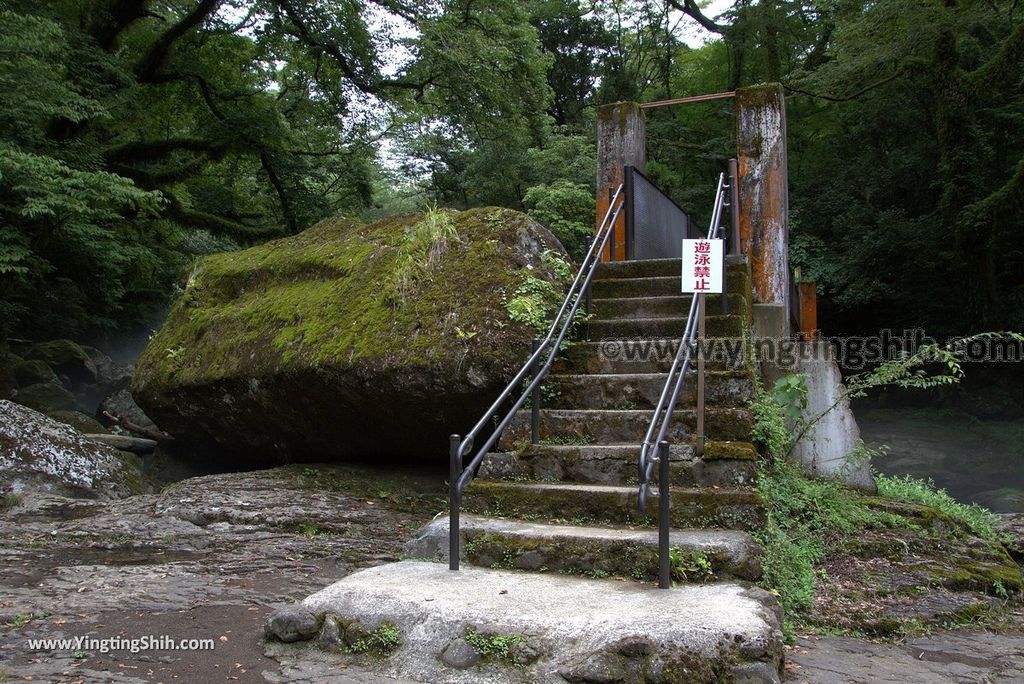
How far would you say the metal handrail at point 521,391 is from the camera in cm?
434

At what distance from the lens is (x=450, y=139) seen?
21.1m

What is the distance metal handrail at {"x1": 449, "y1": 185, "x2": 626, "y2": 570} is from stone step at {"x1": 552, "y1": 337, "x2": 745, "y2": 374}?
222 mm

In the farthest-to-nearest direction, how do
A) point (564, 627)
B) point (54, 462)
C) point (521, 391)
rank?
point (54, 462) → point (521, 391) → point (564, 627)

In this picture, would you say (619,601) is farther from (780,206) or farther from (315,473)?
(780,206)

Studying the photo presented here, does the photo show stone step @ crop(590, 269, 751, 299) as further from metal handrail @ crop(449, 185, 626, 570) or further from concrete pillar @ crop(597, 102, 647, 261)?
concrete pillar @ crop(597, 102, 647, 261)

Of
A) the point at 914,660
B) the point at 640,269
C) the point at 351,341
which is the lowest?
the point at 914,660

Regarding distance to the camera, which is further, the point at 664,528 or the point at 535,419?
the point at 535,419

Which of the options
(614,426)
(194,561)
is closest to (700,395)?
(614,426)

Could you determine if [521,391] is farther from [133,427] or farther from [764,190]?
[133,427]

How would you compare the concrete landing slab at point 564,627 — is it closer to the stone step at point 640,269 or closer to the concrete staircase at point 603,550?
the concrete staircase at point 603,550

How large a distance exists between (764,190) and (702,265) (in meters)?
3.01

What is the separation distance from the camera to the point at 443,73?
15.7 m

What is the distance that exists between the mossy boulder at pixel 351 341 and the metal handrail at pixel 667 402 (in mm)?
1469

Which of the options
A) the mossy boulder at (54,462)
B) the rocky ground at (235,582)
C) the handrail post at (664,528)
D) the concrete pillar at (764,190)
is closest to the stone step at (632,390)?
the rocky ground at (235,582)
